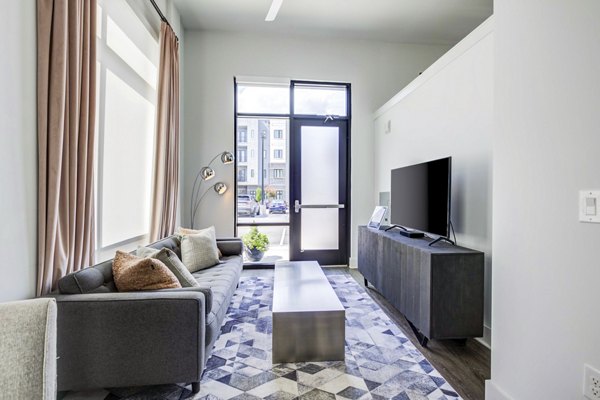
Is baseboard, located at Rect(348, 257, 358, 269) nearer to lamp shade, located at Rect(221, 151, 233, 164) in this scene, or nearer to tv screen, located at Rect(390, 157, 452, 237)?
tv screen, located at Rect(390, 157, 452, 237)

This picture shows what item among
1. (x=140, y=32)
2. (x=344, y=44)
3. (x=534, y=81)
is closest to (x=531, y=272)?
(x=534, y=81)

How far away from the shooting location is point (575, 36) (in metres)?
1.20

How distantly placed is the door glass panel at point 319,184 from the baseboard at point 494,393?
342 centimetres

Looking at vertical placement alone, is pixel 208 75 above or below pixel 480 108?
above

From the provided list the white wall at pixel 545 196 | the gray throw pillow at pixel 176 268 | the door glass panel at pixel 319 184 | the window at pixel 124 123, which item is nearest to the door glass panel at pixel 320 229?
the door glass panel at pixel 319 184

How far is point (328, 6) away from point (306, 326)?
3785mm

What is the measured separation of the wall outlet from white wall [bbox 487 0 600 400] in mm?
26

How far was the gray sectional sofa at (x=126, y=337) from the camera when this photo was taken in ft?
5.31

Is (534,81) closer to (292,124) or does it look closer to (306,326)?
(306,326)

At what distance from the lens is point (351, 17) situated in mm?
4250

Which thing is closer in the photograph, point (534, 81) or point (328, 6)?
point (534, 81)

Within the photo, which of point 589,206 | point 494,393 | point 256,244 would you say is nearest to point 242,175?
point 256,244

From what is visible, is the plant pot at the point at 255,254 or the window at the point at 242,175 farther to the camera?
the window at the point at 242,175

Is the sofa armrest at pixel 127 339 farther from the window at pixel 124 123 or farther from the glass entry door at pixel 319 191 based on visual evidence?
the glass entry door at pixel 319 191
